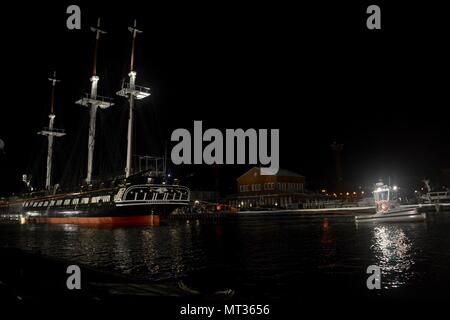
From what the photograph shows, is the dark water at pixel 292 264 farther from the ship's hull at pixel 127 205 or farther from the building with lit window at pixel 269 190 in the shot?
the building with lit window at pixel 269 190

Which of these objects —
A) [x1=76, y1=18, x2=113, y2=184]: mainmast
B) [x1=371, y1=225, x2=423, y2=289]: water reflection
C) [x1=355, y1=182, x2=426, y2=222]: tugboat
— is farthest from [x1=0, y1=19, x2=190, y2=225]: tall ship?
[x1=371, y1=225, x2=423, y2=289]: water reflection

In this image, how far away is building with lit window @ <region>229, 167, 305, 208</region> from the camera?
3221 inches

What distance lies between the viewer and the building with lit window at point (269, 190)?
81812 millimetres

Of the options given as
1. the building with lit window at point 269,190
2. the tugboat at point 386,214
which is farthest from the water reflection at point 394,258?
the building with lit window at point 269,190

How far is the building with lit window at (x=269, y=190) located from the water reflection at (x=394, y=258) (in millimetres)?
Result: 57744

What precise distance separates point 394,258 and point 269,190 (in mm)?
66926

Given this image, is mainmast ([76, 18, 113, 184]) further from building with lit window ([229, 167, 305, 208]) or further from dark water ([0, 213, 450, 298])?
dark water ([0, 213, 450, 298])

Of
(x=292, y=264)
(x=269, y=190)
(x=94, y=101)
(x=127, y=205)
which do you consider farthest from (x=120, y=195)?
(x=269, y=190)

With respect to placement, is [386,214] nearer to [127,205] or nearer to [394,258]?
[394,258]

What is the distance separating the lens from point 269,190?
82625 millimetres

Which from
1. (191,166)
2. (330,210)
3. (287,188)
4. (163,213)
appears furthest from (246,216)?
(191,166)

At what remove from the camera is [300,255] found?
1778 centimetres
